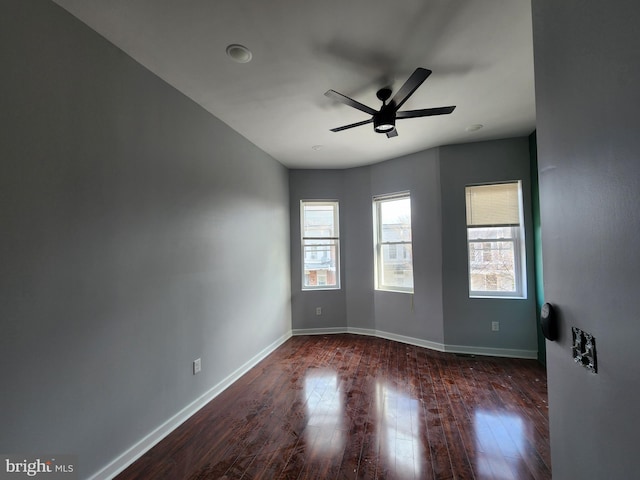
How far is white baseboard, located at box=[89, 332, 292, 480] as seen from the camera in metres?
1.86

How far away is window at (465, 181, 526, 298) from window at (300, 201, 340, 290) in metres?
2.11

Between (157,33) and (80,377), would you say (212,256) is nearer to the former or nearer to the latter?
(80,377)

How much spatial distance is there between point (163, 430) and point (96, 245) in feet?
5.01

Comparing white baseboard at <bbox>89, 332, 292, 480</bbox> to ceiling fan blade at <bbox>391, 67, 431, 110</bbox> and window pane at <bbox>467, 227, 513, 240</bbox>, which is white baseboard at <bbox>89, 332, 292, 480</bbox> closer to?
ceiling fan blade at <bbox>391, 67, 431, 110</bbox>

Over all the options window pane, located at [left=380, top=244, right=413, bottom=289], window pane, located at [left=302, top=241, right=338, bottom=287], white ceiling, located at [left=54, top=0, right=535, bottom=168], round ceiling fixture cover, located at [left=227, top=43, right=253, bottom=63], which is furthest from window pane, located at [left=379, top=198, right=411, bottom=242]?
round ceiling fixture cover, located at [left=227, top=43, right=253, bottom=63]

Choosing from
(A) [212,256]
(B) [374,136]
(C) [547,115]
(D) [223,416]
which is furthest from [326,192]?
(C) [547,115]

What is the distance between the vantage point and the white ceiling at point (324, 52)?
5.72 feet

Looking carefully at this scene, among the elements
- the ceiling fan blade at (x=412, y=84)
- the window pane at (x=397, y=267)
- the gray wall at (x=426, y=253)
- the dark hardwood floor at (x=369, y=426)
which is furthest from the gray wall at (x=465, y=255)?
the ceiling fan blade at (x=412, y=84)

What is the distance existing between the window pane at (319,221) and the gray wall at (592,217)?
156 inches

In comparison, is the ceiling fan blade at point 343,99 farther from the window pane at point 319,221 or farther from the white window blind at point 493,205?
the window pane at point 319,221

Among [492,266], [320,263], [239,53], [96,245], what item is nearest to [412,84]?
[239,53]

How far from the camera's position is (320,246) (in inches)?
201

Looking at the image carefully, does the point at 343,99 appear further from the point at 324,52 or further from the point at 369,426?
the point at 369,426

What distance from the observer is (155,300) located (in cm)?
226
